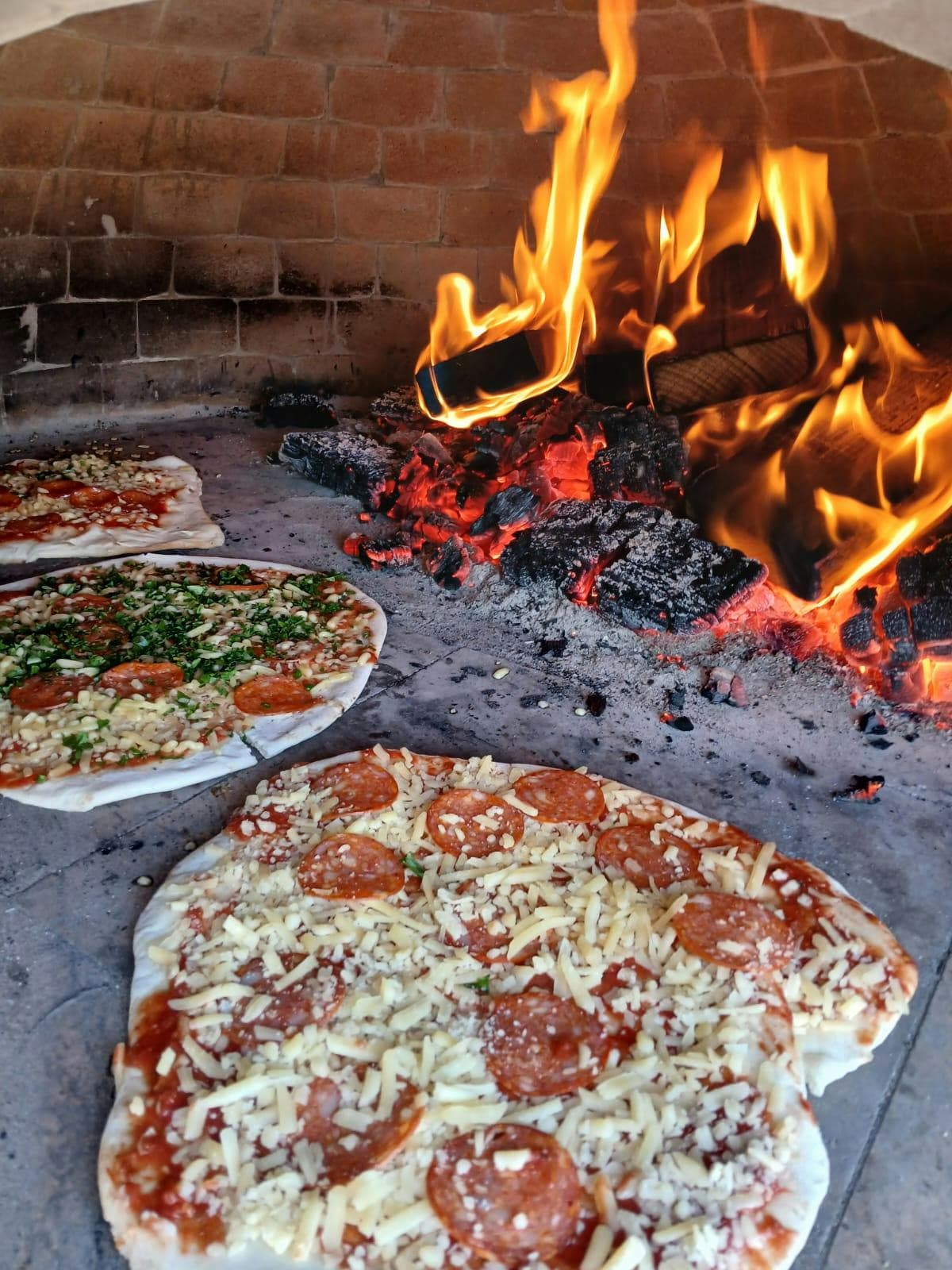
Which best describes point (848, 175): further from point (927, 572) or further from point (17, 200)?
point (17, 200)

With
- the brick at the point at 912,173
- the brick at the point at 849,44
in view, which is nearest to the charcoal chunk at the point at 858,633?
the brick at the point at 912,173

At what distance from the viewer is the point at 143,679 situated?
3775mm

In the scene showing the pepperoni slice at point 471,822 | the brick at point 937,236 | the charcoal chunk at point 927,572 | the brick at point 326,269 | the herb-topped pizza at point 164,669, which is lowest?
the herb-topped pizza at point 164,669

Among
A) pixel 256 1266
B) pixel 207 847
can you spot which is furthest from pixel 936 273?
pixel 256 1266

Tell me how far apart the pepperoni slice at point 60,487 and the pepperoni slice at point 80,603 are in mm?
1212

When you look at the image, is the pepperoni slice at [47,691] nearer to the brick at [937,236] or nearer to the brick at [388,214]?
the brick at [388,214]

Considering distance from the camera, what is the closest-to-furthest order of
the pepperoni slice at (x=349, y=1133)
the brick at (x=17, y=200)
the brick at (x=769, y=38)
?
the pepperoni slice at (x=349, y=1133)
the brick at (x=17, y=200)
the brick at (x=769, y=38)

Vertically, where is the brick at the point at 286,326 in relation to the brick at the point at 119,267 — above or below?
below

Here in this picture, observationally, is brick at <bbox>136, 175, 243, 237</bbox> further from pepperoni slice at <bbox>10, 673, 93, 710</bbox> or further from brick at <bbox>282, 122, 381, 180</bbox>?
pepperoni slice at <bbox>10, 673, 93, 710</bbox>

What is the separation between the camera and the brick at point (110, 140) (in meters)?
6.42

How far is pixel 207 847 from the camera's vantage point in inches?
118

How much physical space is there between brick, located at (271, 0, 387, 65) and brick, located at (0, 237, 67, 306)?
1.96 meters

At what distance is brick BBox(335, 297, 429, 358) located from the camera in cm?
760

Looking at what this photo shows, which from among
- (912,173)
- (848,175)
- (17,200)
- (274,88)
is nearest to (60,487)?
(17,200)
